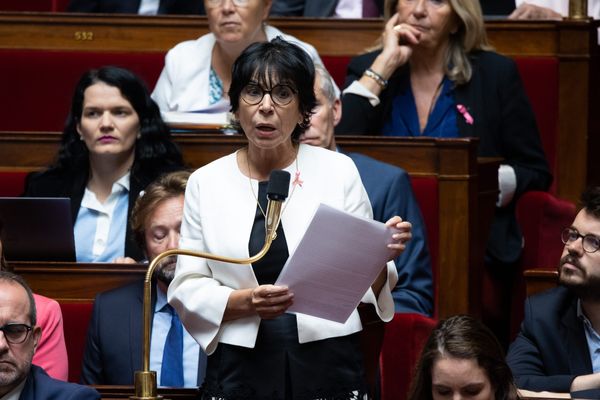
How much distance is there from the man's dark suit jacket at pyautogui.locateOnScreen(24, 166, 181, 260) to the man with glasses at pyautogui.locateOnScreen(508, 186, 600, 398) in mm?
781

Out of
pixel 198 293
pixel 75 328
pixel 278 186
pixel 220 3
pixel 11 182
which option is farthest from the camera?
pixel 220 3

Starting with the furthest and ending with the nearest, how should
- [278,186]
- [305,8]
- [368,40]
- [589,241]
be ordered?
1. [305,8]
2. [368,40]
3. [589,241]
4. [278,186]

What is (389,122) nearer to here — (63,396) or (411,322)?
(411,322)

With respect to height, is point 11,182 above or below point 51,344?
above

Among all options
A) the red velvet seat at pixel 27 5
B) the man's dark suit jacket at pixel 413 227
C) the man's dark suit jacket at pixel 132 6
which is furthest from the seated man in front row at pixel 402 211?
the red velvet seat at pixel 27 5

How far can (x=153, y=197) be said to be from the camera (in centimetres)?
223

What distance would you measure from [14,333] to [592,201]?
0.88 metres

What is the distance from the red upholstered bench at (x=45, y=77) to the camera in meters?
3.21

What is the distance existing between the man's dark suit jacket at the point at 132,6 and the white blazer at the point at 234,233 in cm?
177

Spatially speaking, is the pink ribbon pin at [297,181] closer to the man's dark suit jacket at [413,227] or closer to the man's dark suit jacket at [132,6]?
the man's dark suit jacket at [413,227]

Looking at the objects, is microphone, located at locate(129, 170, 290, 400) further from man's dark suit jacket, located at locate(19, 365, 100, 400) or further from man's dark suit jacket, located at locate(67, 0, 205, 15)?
man's dark suit jacket, located at locate(67, 0, 205, 15)

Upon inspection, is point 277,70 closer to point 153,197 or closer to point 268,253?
point 268,253

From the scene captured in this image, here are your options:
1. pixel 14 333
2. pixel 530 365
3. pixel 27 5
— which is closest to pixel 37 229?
pixel 14 333

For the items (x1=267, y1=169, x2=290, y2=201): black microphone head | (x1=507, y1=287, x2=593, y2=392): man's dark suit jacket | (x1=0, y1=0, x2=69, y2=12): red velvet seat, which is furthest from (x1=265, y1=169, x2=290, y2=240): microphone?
(x1=0, y1=0, x2=69, y2=12): red velvet seat
